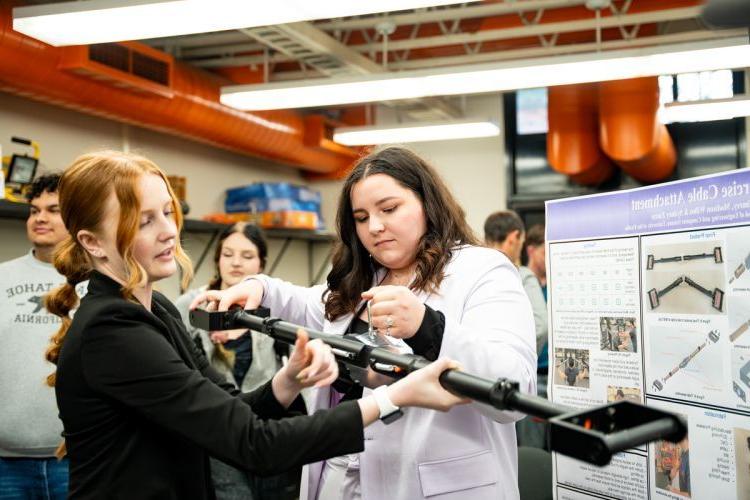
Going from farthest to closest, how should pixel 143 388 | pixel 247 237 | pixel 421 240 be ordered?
pixel 247 237
pixel 421 240
pixel 143 388

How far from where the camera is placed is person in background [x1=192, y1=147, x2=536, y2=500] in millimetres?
1372

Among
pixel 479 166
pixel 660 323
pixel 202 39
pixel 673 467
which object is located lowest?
pixel 673 467

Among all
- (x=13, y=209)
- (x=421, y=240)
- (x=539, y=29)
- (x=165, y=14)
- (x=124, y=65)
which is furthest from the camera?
(x=539, y=29)

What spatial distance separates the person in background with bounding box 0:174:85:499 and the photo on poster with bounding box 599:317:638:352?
195 cm

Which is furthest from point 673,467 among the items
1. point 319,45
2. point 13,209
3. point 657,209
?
point 319,45

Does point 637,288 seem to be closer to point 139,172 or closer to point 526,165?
point 139,172

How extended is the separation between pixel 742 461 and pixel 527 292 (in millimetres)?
2558

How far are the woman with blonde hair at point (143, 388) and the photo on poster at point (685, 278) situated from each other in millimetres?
1090

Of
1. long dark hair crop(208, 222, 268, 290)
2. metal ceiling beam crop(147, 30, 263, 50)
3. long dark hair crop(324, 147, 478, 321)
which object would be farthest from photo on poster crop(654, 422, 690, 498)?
metal ceiling beam crop(147, 30, 263, 50)

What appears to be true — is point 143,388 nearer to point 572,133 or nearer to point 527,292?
point 527,292

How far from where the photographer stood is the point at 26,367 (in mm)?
2650

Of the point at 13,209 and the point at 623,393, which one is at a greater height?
the point at 13,209

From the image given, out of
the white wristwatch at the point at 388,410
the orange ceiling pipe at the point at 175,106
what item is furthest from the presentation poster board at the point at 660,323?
the orange ceiling pipe at the point at 175,106

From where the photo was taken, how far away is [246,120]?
241 inches
